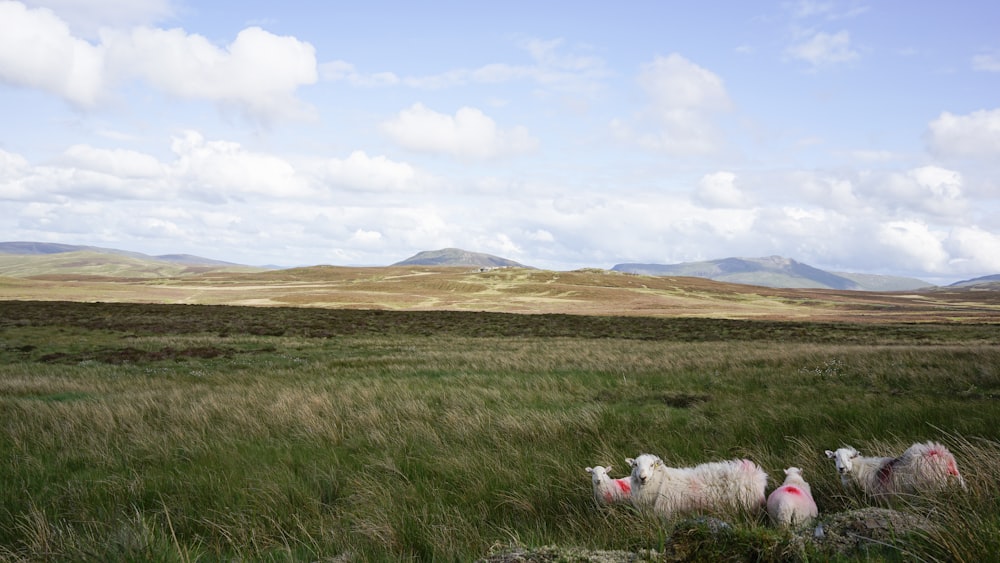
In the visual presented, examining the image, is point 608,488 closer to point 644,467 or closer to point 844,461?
point 644,467

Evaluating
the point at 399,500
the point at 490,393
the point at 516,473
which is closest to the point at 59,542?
the point at 399,500

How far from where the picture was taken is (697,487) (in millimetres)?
4848

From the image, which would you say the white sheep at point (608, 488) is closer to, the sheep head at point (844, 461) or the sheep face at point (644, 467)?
the sheep face at point (644, 467)

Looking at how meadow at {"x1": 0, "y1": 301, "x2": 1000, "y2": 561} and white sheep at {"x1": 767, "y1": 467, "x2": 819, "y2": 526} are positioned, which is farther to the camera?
white sheep at {"x1": 767, "y1": 467, "x2": 819, "y2": 526}

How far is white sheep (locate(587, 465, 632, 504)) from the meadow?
0.21m

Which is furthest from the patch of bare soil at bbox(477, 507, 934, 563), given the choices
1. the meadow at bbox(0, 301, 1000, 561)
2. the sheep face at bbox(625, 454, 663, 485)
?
the sheep face at bbox(625, 454, 663, 485)

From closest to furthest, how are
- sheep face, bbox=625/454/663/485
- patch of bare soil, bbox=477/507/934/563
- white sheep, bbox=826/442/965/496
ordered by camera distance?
patch of bare soil, bbox=477/507/934/563 < white sheep, bbox=826/442/965/496 < sheep face, bbox=625/454/663/485

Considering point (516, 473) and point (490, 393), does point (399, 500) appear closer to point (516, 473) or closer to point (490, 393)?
point (516, 473)

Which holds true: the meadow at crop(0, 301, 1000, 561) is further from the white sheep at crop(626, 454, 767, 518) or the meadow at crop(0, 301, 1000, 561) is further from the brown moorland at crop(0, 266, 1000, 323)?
the brown moorland at crop(0, 266, 1000, 323)

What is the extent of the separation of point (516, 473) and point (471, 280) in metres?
132

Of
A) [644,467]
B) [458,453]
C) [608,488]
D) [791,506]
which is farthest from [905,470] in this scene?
[458,453]

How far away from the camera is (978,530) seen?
294 centimetres

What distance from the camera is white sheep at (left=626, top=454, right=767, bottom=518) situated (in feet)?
14.9

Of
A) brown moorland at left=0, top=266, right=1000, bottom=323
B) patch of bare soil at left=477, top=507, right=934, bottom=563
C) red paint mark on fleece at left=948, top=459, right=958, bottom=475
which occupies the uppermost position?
patch of bare soil at left=477, top=507, right=934, bottom=563
